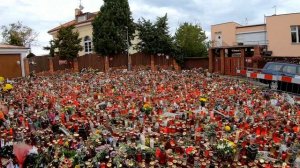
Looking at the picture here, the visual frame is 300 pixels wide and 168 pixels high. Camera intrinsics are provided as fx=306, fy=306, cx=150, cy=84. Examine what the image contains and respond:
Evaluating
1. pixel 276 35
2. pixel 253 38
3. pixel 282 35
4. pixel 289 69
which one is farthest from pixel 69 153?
pixel 253 38

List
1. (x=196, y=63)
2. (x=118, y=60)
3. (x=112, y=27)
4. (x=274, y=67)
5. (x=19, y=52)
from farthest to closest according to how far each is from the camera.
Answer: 1. (x=196, y=63)
2. (x=118, y=60)
3. (x=112, y=27)
4. (x=19, y=52)
5. (x=274, y=67)

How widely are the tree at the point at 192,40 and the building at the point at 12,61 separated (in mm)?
13316

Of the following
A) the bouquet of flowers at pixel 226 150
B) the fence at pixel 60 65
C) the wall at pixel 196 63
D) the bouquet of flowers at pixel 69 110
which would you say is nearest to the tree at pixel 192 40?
the wall at pixel 196 63

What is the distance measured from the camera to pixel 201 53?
28.6 meters

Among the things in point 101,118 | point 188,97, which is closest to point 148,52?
point 188,97

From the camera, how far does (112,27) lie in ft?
78.2

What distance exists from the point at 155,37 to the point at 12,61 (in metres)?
10.7

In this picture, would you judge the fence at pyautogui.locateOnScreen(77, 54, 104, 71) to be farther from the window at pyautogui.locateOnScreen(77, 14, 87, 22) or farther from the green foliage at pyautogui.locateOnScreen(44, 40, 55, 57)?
the window at pyautogui.locateOnScreen(77, 14, 87, 22)

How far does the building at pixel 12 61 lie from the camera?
806 inches

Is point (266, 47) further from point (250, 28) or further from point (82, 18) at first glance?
point (82, 18)

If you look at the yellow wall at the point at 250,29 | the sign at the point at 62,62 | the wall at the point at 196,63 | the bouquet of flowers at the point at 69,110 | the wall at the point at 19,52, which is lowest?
the bouquet of flowers at the point at 69,110

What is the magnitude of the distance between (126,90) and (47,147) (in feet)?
23.1

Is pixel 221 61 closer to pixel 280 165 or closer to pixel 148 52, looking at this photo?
pixel 148 52

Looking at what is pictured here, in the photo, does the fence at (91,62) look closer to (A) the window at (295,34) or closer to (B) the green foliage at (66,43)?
(B) the green foliage at (66,43)
